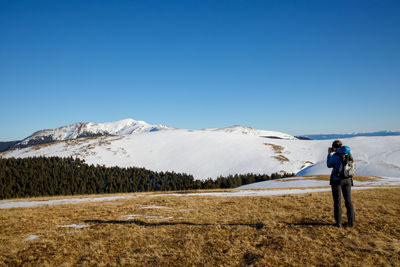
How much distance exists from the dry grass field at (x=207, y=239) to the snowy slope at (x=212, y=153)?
65.7 m

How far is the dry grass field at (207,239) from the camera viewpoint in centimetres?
736

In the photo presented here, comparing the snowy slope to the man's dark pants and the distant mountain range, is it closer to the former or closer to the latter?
the distant mountain range

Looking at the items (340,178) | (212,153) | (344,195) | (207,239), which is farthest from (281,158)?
(207,239)

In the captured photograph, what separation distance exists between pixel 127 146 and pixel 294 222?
11959cm

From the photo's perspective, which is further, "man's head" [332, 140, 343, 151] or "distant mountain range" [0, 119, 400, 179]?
"distant mountain range" [0, 119, 400, 179]

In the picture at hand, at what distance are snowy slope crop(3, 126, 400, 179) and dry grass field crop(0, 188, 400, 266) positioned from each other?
65.7 meters

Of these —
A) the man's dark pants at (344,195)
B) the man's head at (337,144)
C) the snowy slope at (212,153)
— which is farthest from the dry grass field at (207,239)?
the snowy slope at (212,153)

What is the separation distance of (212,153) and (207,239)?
337 ft

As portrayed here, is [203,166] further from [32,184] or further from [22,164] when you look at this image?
[22,164]

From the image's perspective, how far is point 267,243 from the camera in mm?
8609

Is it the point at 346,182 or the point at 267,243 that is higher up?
the point at 346,182

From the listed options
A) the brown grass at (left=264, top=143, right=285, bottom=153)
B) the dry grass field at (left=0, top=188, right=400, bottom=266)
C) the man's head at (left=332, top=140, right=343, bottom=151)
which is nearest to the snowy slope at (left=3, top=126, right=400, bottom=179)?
the brown grass at (left=264, top=143, right=285, bottom=153)

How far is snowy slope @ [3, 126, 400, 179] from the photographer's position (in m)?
91.6

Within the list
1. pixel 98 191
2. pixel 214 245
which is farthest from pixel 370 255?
pixel 98 191
